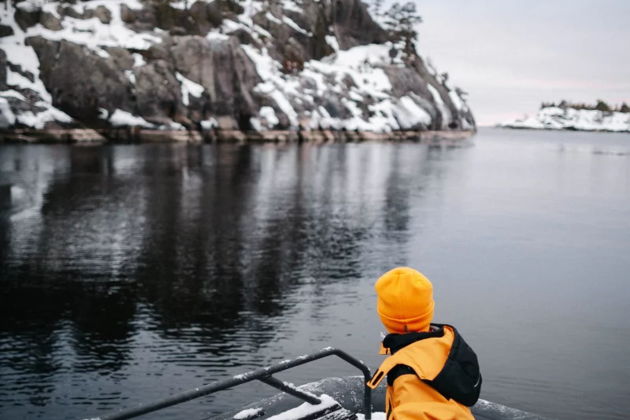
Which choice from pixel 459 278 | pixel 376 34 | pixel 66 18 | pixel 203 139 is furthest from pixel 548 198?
pixel 376 34

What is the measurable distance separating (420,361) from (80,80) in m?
72.5

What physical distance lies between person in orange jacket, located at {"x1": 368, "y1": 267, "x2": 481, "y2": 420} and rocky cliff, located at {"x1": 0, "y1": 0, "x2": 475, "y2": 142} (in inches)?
2558

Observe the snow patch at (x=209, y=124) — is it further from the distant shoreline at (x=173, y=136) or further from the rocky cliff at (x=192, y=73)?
the distant shoreline at (x=173, y=136)

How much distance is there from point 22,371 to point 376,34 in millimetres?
132022

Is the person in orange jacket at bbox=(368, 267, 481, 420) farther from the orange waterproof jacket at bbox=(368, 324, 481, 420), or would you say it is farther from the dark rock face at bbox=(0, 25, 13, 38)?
the dark rock face at bbox=(0, 25, 13, 38)

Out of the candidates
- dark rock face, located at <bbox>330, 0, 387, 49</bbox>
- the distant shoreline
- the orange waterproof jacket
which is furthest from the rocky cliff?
the orange waterproof jacket

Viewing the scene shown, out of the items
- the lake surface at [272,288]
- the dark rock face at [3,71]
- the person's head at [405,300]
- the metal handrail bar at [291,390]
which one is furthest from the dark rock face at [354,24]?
the person's head at [405,300]

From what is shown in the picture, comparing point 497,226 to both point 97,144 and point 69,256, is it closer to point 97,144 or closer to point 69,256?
point 69,256

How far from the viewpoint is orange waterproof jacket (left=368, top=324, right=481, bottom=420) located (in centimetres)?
299

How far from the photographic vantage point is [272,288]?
13758 mm

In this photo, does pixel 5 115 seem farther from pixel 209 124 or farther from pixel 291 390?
pixel 291 390

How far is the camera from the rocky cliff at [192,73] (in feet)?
224

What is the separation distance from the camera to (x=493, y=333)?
11219 millimetres

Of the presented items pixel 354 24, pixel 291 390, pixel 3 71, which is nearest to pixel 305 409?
pixel 291 390
